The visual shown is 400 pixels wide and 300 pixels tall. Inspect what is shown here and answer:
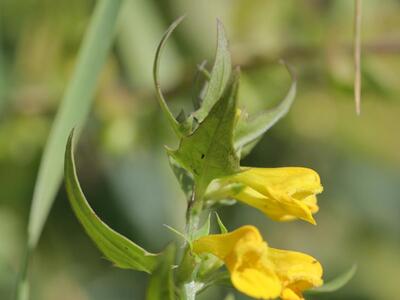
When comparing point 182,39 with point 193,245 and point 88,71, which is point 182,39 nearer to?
point 88,71

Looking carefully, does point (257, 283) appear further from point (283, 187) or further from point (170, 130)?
point (170, 130)

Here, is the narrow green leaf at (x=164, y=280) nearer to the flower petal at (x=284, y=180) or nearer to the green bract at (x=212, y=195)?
the green bract at (x=212, y=195)

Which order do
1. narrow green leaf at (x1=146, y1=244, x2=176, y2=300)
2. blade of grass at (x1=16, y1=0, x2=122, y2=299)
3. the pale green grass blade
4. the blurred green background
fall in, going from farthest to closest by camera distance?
the pale green grass blade < the blurred green background < blade of grass at (x1=16, y1=0, x2=122, y2=299) < narrow green leaf at (x1=146, y1=244, x2=176, y2=300)

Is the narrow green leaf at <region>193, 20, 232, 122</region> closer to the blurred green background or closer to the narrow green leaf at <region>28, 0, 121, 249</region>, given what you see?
the narrow green leaf at <region>28, 0, 121, 249</region>

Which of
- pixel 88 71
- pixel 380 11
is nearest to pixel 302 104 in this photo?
pixel 380 11

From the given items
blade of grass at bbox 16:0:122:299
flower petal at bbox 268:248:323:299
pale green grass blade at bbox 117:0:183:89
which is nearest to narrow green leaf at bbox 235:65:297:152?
flower petal at bbox 268:248:323:299

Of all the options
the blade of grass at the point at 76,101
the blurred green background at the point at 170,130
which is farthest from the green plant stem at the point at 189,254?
the blurred green background at the point at 170,130

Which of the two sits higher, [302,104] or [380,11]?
[380,11]
